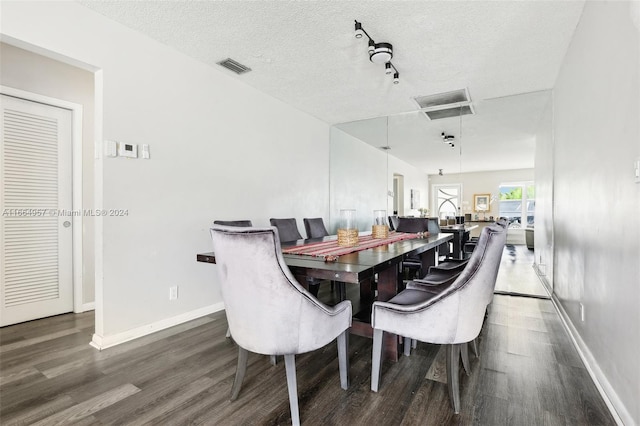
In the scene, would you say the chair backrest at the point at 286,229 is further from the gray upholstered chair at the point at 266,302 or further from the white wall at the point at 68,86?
the white wall at the point at 68,86

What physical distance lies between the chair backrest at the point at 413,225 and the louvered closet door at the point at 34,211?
3.61 meters

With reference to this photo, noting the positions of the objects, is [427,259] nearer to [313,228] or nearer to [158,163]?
[313,228]

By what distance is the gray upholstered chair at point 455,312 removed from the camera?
1.53 m

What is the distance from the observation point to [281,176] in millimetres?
4207

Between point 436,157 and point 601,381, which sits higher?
point 436,157

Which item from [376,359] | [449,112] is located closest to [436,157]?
[449,112]

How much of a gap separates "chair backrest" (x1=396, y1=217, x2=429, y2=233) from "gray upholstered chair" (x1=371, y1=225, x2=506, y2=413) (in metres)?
1.90

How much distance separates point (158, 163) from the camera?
277cm

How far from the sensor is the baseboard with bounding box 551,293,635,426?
146 centimetres

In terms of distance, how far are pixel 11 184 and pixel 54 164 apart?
0.38 metres

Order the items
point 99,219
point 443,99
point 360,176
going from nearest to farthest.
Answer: point 99,219 < point 443,99 < point 360,176

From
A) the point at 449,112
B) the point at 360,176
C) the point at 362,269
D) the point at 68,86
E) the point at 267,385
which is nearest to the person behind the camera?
the point at 362,269

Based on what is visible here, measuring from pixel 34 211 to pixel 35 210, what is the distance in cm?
1

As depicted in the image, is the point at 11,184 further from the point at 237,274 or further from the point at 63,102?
the point at 237,274
